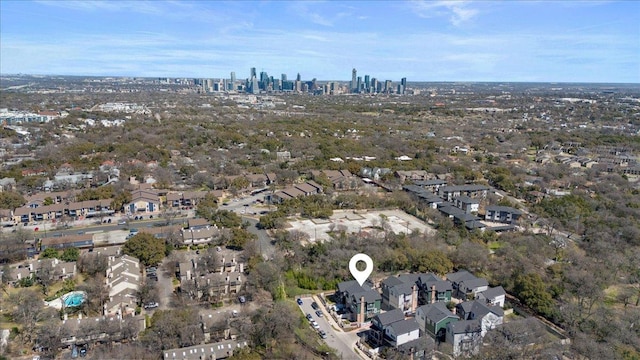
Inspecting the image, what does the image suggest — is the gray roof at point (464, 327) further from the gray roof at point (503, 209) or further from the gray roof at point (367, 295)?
the gray roof at point (503, 209)

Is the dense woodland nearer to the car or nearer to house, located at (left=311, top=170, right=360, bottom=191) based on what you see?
house, located at (left=311, top=170, right=360, bottom=191)

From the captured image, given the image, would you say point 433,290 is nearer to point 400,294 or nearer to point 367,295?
point 400,294

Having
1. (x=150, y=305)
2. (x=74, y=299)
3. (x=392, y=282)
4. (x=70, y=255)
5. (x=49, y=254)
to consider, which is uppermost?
(x=392, y=282)

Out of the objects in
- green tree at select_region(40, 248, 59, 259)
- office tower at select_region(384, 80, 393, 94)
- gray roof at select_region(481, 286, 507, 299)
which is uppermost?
office tower at select_region(384, 80, 393, 94)

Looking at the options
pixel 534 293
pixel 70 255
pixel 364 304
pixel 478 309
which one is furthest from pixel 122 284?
pixel 534 293

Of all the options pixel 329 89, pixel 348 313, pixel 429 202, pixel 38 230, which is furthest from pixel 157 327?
pixel 329 89

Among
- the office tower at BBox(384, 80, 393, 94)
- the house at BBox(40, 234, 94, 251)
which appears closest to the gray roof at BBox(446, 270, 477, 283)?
the house at BBox(40, 234, 94, 251)

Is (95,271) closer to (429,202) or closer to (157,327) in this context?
(157,327)

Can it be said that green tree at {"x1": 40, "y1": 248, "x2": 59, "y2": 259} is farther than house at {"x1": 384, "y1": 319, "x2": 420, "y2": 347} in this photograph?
Yes
